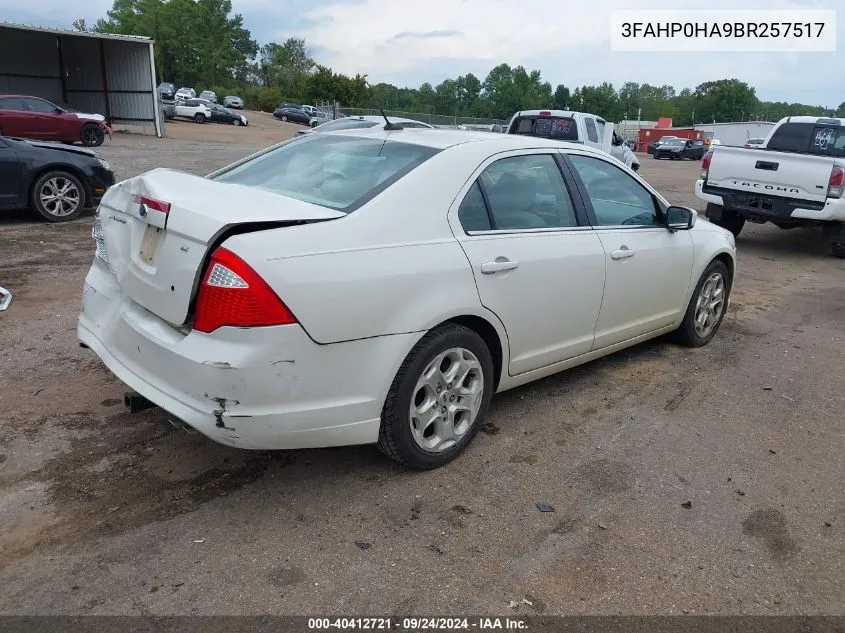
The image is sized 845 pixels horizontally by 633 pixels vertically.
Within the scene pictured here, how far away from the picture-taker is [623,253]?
13.9 feet

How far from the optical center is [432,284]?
312 cm

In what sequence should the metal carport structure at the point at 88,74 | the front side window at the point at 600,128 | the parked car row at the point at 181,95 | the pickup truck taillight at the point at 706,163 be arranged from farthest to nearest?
the parked car row at the point at 181,95 < the metal carport structure at the point at 88,74 < the front side window at the point at 600,128 < the pickup truck taillight at the point at 706,163

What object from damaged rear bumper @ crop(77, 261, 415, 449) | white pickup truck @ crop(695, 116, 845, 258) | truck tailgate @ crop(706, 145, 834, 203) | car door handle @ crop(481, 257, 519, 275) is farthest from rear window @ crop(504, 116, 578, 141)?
damaged rear bumper @ crop(77, 261, 415, 449)

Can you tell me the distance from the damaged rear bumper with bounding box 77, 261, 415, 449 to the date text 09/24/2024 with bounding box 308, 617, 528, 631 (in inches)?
29.3

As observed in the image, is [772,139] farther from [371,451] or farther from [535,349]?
[371,451]

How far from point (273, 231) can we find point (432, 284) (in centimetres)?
76

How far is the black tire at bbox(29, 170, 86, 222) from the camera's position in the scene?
902 cm

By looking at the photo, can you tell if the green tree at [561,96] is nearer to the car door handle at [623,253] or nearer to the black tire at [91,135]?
the black tire at [91,135]

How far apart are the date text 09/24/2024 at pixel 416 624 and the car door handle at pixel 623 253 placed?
2377 millimetres

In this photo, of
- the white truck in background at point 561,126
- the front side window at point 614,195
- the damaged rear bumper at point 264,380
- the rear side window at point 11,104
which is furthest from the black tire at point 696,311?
the rear side window at point 11,104

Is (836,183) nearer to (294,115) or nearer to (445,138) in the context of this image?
(445,138)

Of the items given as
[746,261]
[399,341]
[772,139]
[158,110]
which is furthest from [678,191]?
[158,110]

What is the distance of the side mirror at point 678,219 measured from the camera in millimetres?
4680

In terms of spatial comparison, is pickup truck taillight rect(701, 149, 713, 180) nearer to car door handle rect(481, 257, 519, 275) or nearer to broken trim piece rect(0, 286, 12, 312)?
car door handle rect(481, 257, 519, 275)
